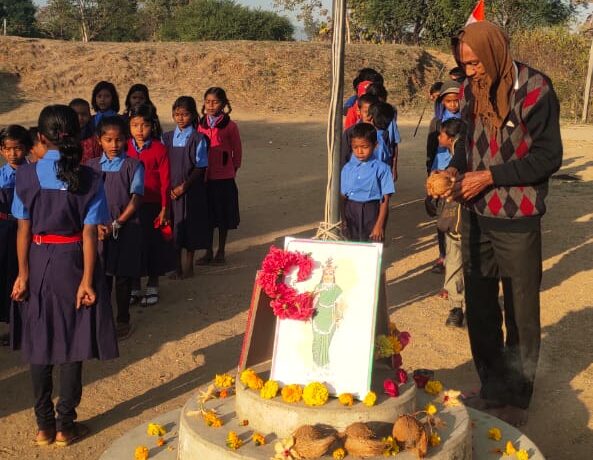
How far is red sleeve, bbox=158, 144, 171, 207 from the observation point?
19.4ft

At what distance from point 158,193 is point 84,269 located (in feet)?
7.39

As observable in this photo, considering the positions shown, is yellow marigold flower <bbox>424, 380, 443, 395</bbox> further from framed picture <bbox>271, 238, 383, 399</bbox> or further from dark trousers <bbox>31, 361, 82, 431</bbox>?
dark trousers <bbox>31, 361, 82, 431</bbox>

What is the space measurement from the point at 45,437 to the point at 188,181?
125 inches

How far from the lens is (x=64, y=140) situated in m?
3.69

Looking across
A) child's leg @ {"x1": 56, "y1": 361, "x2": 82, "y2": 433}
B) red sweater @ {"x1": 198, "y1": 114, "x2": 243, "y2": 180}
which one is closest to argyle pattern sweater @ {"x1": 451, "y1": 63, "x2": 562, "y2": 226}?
child's leg @ {"x1": 56, "y1": 361, "x2": 82, "y2": 433}

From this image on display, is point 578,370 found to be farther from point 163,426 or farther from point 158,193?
point 158,193

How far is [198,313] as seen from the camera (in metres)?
6.04

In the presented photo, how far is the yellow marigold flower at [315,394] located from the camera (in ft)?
9.45

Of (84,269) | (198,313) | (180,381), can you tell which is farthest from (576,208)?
(84,269)

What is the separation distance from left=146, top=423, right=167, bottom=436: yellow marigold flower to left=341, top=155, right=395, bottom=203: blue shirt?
2.94 metres

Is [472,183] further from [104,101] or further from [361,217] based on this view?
[104,101]

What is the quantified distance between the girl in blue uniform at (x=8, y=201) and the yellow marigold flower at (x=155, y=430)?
6.90 ft

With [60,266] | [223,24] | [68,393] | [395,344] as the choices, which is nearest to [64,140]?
[60,266]

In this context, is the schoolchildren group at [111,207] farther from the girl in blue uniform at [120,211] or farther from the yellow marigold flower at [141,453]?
the yellow marigold flower at [141,453]
